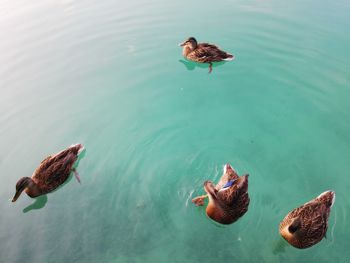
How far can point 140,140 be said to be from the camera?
6168 millimetres

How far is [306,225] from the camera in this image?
14.3 feet

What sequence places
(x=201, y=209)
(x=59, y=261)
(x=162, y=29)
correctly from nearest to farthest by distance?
(x=59, y=261) < (x=201, y=209) < (x=162, y=29)

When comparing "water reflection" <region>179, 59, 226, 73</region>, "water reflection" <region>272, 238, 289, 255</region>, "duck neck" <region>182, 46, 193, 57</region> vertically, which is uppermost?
"duck neck" <region>182, 46, 193, 57</region>

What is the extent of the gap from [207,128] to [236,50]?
298 cm

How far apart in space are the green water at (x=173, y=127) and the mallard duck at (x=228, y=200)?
218 millimetres

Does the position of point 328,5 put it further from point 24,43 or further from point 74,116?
point 24,43

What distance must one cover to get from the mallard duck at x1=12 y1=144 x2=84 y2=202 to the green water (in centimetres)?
21

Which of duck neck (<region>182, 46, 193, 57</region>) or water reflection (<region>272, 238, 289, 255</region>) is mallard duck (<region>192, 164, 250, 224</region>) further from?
duck neck (<region>182, 46, 193, 57</region>)

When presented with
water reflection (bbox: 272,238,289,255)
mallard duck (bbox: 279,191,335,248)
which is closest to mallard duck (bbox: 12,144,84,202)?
water reflection (bbox: 272,238,289,255)

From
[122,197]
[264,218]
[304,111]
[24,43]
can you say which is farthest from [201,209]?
[24,43]

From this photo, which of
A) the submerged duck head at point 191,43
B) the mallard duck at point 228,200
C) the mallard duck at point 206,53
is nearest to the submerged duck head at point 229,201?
the mallard duck at point 228,200

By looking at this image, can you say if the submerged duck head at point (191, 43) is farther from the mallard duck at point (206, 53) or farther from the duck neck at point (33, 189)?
the duck neck at point (33, 189)

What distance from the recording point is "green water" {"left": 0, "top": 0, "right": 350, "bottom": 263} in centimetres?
474

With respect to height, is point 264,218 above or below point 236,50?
below
